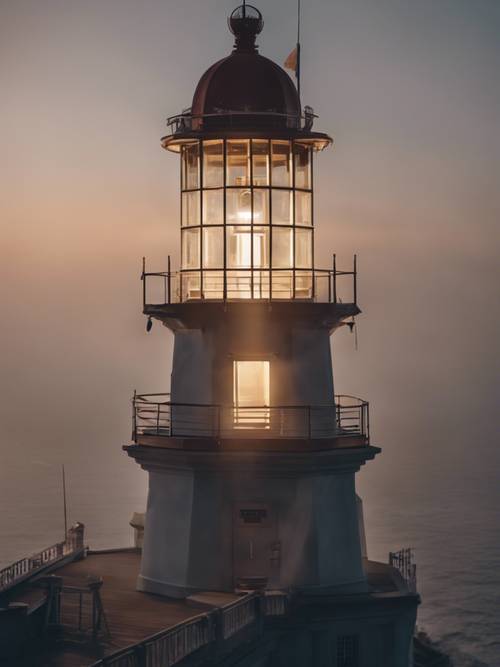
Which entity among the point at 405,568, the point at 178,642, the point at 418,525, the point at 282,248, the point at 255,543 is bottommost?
the point at 178,642

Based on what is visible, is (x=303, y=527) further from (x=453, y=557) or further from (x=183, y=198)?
(x=453, y=557)

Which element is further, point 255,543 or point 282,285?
point 282,285

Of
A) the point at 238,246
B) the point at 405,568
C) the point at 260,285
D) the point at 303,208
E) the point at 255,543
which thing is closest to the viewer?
the point at 255,543

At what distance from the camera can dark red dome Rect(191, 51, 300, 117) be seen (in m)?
26.8

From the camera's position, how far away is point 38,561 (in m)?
28.7

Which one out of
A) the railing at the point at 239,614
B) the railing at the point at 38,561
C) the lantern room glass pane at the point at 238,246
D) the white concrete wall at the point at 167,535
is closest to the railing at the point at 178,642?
the railing at the point at 239,614

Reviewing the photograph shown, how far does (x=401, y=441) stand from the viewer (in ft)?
398

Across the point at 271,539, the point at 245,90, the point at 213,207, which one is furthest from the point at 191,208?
the point at 271,539

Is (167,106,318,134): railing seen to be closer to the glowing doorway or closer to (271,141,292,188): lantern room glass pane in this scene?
(271,141,292,188): lantern room glass pane

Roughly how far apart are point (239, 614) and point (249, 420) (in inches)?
172

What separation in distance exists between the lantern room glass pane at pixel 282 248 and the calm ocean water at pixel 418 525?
21.3 m

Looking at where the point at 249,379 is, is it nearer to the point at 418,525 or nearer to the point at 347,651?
the point at 347,651

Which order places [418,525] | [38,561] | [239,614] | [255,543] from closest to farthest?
[239,614] < [255,543] < [38,561] < [418,525]

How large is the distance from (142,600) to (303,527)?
9.49 feet
